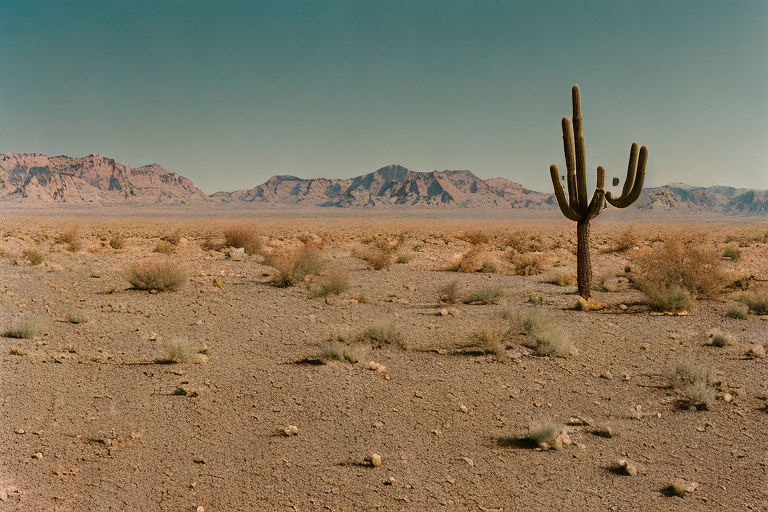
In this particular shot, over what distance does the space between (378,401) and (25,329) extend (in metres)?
6.80

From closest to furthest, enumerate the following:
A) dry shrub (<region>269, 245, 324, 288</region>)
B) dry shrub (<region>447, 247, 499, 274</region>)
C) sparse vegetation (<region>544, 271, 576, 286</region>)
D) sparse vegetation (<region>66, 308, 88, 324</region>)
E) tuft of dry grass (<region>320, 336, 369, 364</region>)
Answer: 1. tuft of dry grass (<region>320, 336, 369, 364</region>)
2. sparse vegetation (<region>66, 308, 88, 324</region>)
3. dry shrub (<region>269, 245, 324, 288</region>)
4. sparse vegetation (<region>544, 271, 576, 286</region>)
5. dry shrub (<region>447, 247, 499, 274</region>)

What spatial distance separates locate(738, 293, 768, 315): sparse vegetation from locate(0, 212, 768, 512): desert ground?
60 mm

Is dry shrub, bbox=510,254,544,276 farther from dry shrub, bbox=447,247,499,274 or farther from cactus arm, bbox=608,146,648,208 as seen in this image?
cactus arm, bbox=608,146,648,208

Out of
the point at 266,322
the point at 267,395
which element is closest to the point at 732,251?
the point at 266,322

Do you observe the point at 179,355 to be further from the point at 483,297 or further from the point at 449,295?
the point at 483,297

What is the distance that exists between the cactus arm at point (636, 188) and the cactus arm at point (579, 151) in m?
0.90

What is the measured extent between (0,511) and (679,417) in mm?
7530

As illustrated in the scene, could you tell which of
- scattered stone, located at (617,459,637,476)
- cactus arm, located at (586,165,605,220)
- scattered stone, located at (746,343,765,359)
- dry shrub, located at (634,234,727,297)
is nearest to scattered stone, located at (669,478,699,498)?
scattered stone, located at (617,459,637,476)

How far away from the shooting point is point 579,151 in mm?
13891

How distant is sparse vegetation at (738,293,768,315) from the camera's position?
12273 millimetres

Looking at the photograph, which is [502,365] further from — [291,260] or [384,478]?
[291,260]

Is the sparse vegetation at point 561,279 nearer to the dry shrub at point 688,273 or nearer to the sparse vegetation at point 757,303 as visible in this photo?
→ the dry shrub at point 688,273

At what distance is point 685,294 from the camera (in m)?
12.4

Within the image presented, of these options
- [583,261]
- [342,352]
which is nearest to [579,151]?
[583,261]
